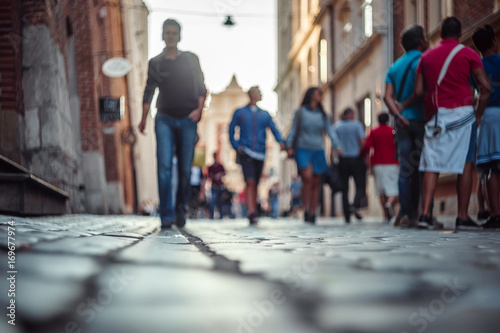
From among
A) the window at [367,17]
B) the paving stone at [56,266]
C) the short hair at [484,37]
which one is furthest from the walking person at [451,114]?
the window at [367,17]

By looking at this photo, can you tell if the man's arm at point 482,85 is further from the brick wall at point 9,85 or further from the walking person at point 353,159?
the walking person at point 353,159

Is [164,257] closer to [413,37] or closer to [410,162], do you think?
[410,162]

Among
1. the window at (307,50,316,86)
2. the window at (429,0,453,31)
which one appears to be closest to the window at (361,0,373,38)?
→ the window at (429,0,453,31)

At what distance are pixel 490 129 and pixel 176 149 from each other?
3.05 metres

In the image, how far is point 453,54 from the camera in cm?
625

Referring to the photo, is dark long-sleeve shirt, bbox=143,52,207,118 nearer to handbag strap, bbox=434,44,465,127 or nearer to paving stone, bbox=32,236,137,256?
handbag strap, bbox=434,44,465,127

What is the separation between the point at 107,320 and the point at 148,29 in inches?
1635

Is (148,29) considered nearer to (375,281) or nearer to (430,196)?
(430,196)

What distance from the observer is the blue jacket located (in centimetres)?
959

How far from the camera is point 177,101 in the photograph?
22.5 ft

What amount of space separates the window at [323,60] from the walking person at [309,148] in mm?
15199

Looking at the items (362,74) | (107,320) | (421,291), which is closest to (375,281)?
(421,291)

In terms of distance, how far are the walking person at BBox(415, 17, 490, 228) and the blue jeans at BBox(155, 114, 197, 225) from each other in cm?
227

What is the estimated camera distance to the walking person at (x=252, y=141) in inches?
373
